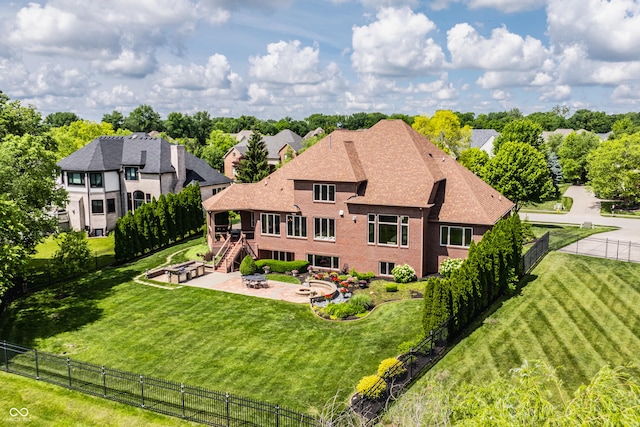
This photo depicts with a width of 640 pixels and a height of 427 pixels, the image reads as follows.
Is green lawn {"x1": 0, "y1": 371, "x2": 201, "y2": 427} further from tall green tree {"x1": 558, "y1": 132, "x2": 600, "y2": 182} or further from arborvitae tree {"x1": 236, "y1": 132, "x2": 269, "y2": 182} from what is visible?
tall green tree {"x1": 558, "y1": 132, "x2": 600, "y2": 182}

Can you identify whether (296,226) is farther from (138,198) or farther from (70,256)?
(138,198)

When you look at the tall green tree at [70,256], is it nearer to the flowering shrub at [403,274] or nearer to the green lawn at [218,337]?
the green lawn at [218,337]

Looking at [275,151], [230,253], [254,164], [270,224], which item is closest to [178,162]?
[254,164]

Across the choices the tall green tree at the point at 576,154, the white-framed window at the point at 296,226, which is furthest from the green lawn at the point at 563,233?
the tall green tree at the point at 576,154

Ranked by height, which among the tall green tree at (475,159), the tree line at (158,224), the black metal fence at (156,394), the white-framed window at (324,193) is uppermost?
the tall green tree at (475,159)

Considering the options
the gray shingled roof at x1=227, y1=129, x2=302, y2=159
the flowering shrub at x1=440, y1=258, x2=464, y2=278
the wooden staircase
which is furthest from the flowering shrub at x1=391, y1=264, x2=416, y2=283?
the gray shingled roof at x1=227, y1=129, x2=302, y2=159

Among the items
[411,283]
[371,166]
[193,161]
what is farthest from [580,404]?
[193,161]
